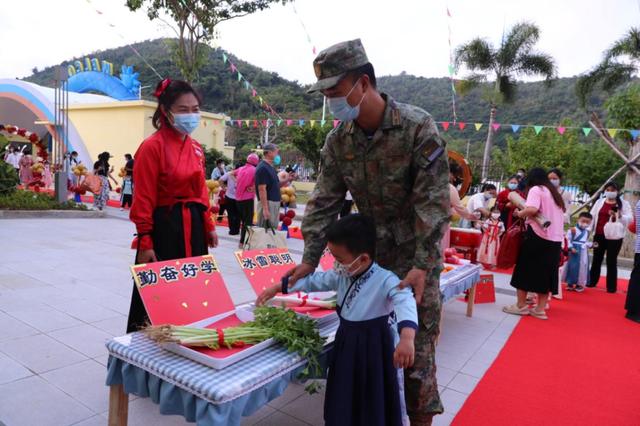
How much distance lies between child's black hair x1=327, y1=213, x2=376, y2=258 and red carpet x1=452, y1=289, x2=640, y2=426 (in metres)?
1.42

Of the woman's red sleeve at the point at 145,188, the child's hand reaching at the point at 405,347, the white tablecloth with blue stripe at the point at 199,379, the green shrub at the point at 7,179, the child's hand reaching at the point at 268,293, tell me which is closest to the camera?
the white tablecloth with blue stripe at the point at 199,379

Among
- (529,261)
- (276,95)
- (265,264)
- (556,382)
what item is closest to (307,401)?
(265,264)

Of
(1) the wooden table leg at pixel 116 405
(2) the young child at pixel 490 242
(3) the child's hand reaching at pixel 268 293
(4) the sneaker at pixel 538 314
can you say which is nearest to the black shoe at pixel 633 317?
(4) the sneaker at pixel 538 314

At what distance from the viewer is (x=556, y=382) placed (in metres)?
3.25

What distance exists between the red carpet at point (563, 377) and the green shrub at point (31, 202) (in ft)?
31.4

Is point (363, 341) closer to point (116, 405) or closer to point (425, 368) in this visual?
point (425, 368)

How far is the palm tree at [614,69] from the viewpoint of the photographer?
33.4 ft

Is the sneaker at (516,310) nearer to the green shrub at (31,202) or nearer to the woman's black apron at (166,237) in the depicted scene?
the woman's black apron at (166,237)

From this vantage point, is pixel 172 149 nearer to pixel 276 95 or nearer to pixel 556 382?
pixel 556 382

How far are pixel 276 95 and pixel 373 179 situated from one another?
41.0 m

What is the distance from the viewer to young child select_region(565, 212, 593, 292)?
6250 mm

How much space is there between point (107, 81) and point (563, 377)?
24.0m

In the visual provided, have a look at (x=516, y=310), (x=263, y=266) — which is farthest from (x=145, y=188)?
(x=516, y=310)

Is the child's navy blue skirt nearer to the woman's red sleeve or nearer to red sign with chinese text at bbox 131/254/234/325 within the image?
red sign with chinese text at bbox 131/254/234/325
